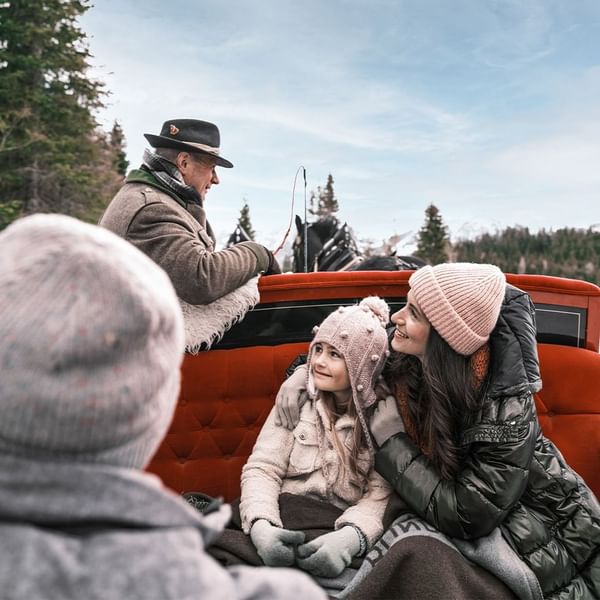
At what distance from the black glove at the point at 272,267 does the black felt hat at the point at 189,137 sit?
2.09ft

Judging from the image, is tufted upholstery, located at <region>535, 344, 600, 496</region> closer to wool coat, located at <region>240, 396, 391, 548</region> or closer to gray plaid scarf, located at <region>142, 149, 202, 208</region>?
wool coat, located at <region>240, 396, 391, 548</region>

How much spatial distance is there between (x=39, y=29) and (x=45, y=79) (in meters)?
1.75

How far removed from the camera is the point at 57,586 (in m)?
0.69

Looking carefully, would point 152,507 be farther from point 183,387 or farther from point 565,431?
point 565,431

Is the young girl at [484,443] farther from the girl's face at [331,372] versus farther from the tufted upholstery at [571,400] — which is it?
the tufted upholstery at [571,400]

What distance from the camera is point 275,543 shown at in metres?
2.06

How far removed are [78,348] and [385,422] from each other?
1.72m

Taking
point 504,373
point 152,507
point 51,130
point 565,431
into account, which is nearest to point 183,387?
point 504,373

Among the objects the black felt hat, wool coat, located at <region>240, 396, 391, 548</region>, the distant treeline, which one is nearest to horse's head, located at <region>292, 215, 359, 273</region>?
the black felt hat

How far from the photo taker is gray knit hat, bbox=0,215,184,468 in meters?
0.72

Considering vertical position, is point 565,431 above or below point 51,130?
below

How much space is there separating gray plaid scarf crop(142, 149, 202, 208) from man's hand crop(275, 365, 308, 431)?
116 cm

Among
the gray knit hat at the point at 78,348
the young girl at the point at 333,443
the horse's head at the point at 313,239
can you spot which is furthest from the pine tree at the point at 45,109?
the gray knit hat at the point at 78,348

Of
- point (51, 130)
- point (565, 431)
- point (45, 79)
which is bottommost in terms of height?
point (565, 431)
